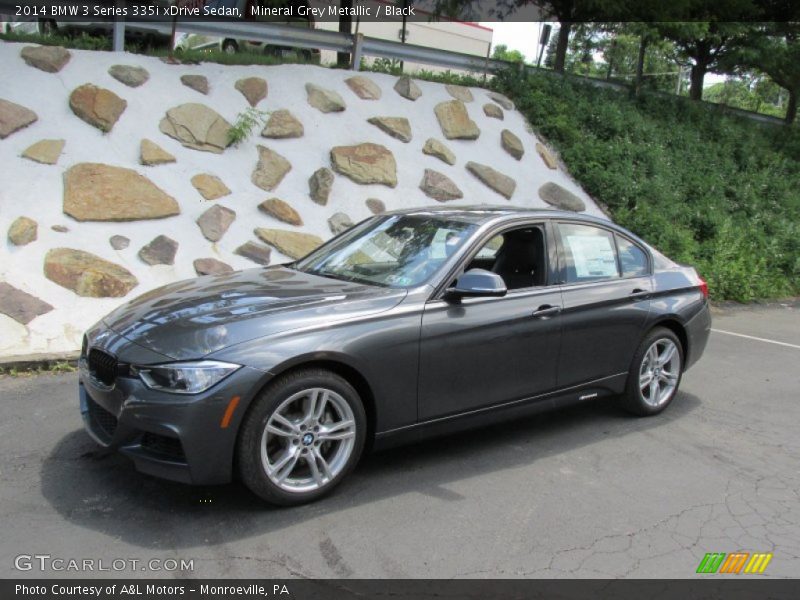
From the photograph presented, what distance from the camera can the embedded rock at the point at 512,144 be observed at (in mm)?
12062

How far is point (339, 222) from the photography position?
9.46 metres

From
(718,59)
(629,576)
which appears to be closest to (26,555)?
(629,576)

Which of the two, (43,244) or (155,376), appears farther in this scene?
(43,244)

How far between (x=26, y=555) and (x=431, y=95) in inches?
392

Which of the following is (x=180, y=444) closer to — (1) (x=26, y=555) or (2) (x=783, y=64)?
(1) (x=26, y=555)

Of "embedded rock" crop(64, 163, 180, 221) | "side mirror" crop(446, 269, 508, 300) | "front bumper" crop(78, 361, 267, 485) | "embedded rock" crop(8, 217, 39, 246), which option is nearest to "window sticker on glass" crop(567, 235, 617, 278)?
"side mirror" crop(446, 269, 508, 300)

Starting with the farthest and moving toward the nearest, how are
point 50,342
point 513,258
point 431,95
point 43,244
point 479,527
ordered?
point 431,95
point 43,244
point 50,342
point 513,258
point 479,527

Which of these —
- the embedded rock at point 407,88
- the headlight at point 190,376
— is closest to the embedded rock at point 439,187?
the embedded rock at point 407,88

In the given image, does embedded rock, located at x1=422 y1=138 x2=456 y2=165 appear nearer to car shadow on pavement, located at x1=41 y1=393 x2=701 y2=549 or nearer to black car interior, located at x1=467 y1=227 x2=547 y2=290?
black car interior, located at x1=467 y1=227 x2=547 y2=290

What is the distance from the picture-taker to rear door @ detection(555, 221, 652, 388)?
5.07 m

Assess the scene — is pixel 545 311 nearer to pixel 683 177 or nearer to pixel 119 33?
pixel 119 33

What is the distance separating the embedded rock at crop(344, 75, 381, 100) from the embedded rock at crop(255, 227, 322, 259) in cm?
325

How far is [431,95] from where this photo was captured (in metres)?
12.1

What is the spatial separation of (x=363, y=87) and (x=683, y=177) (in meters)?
6.26
